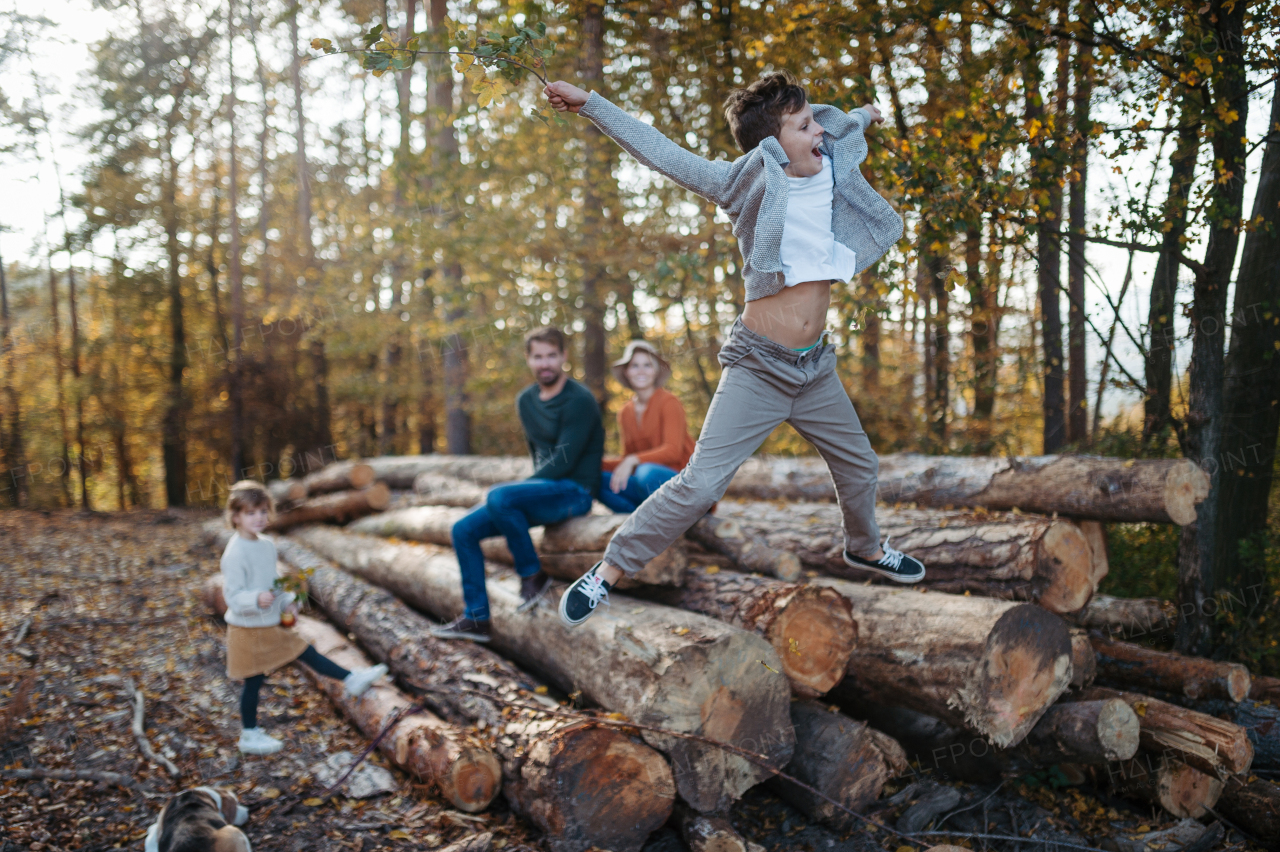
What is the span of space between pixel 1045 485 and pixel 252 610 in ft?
15.0

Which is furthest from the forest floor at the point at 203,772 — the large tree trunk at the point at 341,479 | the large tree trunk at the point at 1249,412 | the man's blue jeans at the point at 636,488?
the large tree trunk at the point at 341,479

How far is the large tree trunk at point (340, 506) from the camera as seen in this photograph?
28.0 ft

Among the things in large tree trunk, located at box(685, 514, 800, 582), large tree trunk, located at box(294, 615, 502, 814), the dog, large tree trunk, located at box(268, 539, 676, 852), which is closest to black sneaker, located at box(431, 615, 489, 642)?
large tree trunk, located at box(268, 539, 676, 852)

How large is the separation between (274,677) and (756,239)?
4.41m

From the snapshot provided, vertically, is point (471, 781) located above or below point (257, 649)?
below

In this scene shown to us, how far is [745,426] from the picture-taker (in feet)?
10.0

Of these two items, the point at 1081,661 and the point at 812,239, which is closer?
the point at 812,239

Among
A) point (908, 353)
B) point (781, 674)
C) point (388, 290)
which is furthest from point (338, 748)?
point (388, 290)

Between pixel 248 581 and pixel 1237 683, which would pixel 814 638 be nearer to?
pixel 1237 683

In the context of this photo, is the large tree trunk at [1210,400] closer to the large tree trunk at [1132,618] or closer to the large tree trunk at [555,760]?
the large tree trunk at [1132,618]

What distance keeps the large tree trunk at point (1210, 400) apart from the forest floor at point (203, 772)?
1625 millimetres

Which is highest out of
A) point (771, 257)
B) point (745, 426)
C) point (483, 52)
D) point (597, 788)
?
point (483, 52)

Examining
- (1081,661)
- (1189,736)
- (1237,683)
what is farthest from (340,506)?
(1237,683)

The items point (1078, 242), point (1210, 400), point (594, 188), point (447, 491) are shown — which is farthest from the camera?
point (594, 188)
